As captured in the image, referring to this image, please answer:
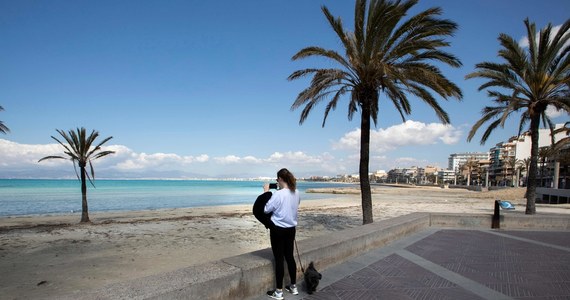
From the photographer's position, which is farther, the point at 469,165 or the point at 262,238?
the point at 469,165

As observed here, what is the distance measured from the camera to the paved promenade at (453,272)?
14.2 feet

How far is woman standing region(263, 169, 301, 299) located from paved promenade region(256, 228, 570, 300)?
0.38 metres

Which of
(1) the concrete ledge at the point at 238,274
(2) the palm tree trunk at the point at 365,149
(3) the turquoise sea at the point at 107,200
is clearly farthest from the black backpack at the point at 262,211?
(3) the turquoise sea at the point at 107,200

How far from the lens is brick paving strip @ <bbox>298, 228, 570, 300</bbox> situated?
171 inches

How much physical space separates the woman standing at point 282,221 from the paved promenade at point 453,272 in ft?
1.26

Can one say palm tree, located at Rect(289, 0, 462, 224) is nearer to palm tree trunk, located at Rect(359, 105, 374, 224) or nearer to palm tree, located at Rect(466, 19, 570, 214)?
palm tree trunk, located at Rect(359, 105, 374, 224)

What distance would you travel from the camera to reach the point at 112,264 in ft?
26.7

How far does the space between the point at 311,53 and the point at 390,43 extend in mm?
2353

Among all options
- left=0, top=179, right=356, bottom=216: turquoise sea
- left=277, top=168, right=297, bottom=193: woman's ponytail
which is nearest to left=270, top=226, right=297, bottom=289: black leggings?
left=277, top=168, right=297, bottom=193: woman's ponytail

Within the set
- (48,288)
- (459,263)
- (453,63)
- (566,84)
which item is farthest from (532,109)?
(48,288)

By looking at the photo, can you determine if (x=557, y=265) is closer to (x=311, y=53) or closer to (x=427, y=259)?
(x=427, y=259)

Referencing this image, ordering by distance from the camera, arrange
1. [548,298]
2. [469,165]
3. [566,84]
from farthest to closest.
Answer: [469,165] < [566,84] < [548,298]

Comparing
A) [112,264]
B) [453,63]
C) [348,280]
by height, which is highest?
[453,63]

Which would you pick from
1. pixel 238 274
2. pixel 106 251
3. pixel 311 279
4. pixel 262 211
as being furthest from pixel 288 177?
pixel 106 251
